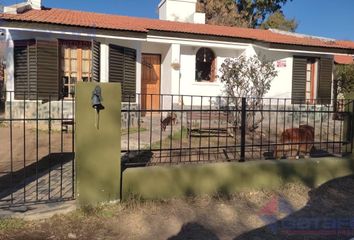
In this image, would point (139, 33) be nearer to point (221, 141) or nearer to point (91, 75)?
point (91, 75)

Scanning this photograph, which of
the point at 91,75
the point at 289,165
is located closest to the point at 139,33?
the point at 91,75

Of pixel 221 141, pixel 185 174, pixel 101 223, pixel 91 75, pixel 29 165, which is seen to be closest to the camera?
pixel 101 223

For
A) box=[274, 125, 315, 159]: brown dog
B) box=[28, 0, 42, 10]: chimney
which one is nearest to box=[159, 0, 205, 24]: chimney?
box=[28, 0, 42, 10]: chimney

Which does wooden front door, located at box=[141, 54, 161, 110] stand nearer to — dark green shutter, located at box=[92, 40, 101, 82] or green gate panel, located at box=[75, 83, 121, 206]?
dark green shutter, located at box=[92, 40, 101, 82]

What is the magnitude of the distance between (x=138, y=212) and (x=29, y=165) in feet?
10.1

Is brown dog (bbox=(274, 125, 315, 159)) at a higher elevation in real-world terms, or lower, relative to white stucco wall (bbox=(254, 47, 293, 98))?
lower

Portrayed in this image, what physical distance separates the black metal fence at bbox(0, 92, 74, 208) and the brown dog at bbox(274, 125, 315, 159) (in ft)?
11.3

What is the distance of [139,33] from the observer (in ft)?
38.2

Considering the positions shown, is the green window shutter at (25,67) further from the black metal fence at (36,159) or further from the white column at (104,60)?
the white column at (104,60)

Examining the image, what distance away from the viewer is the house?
10930mm

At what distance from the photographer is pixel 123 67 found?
12117 millimetres

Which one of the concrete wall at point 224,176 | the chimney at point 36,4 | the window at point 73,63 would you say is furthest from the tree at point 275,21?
the concrete wall at point 224,176

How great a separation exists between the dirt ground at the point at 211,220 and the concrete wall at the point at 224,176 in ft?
0.40

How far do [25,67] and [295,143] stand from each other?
8.24 m
